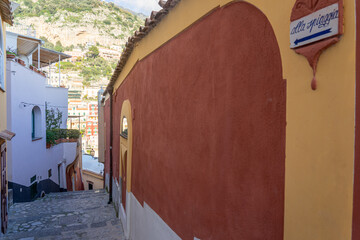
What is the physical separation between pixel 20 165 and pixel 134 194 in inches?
291

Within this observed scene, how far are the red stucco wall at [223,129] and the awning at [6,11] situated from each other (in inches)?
198

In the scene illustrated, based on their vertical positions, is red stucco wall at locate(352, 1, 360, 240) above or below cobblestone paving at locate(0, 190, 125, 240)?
above

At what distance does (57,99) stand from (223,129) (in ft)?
63.6

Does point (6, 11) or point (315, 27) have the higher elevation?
point (6, 11)

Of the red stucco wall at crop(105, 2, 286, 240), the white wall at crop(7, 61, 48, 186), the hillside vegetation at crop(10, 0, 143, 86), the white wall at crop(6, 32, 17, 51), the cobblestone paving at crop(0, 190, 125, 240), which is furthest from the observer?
the hillside vegetation at crop(10, 0, 143, 86)

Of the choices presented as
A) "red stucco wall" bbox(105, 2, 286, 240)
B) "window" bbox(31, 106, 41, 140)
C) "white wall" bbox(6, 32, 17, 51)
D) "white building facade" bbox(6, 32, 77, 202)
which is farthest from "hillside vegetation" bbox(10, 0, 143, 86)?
"red stucco wall" bbox(105, 2, 286, 240)

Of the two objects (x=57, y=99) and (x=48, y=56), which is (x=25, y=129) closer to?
(x=57, y=99)

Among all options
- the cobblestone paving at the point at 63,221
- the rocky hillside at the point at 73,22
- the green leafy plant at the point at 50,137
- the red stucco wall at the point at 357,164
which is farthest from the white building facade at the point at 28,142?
the rocky hillside at the point at 73,22

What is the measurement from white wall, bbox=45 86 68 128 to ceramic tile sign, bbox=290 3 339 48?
18.9 metres

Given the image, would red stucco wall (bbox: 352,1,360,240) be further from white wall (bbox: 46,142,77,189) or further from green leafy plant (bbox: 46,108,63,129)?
green leafy plant (bbox: 46,108,63,129)

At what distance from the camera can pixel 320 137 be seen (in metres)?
1.33

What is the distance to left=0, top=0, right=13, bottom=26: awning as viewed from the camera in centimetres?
Answer: 646

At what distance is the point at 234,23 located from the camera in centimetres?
210

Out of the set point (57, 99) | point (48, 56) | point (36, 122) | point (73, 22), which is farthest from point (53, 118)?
point (73, 22)
